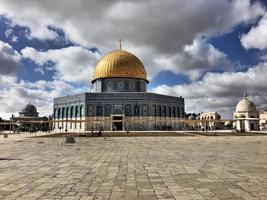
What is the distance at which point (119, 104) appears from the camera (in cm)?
5353

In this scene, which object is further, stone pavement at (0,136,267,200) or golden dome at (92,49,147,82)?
golden dome at (92,49,147,82)

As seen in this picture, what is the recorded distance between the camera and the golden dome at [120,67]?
5616 centimetres

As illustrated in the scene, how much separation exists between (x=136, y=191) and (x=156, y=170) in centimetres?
255

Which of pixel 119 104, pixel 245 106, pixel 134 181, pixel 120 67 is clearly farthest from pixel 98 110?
pixel 134 181

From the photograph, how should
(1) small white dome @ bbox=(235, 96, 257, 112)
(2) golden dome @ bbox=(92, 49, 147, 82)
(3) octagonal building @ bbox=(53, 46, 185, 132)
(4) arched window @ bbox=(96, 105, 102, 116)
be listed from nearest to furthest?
(3) octagonal building @ bbox=(53, 46, 185, 132) → (4) arched window @ bbox=(96, 105, 102, 116) → (2) golden dome @ bbox=(92, 49, 147, 82) → (1) small white dome @ bbox=(235, 96, 257, 112)

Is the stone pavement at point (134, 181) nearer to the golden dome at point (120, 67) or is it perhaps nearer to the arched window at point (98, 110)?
the arched window at point (98, 110)

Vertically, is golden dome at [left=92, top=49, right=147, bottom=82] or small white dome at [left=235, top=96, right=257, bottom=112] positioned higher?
golden dome at [left=92, top=49, right=147, bottom=82]

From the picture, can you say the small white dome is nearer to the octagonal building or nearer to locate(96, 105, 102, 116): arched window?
the octagonal building

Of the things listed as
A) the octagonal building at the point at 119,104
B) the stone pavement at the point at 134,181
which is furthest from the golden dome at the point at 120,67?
the stone pavement at the point at 134,181

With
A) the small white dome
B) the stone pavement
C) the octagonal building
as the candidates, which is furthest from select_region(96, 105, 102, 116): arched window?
the stone pavement

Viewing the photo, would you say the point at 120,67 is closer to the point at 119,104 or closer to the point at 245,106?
the point at 119,104

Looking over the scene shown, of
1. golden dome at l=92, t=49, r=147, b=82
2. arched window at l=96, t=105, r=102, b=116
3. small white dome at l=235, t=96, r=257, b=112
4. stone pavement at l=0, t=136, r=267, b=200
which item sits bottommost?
stone pavement at l=0, t=136, r=267, b=200

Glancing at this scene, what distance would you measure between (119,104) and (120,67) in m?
7.37

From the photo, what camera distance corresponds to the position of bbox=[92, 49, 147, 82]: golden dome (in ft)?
184
